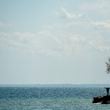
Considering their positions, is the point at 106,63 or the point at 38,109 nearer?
the point at 38,109

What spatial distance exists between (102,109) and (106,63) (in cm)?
3384

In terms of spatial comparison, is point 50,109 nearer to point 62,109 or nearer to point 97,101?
point 62,109

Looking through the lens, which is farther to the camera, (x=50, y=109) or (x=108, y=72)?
(x=108, y=72)

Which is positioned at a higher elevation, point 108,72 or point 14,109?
point 108,72

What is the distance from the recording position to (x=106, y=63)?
121 metres

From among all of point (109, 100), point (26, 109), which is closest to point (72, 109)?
point (26, 109)

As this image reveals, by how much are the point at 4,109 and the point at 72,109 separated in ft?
48.5

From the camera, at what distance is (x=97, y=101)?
10588cm

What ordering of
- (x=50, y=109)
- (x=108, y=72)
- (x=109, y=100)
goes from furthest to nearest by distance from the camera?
(x=108, y=72) < (x=109, y=100) < (x=50, y=109)

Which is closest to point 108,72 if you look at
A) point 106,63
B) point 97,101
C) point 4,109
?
point 106,63

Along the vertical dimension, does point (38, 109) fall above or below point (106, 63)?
below

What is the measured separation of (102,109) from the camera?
88.4 metres

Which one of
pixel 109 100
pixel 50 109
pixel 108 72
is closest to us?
pixel 50 109

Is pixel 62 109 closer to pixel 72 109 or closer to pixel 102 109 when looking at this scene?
pixel 72 109
